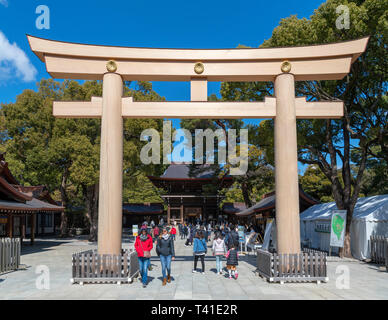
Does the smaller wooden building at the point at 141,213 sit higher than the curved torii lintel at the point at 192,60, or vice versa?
the curved torii lintel at the point at 192,60

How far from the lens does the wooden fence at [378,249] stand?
13336 millimetres

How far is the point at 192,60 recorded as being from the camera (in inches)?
436

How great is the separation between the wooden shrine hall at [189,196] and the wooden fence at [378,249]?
24.7m

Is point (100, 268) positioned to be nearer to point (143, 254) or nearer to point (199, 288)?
point (143, 254)

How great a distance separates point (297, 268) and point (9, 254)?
32.6 feet

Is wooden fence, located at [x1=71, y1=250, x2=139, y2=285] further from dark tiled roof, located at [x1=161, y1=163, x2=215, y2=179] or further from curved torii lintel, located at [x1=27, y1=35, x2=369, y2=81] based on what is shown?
dark tiled roof, located at [x1=161, y1=163, x2=215, y2=179]

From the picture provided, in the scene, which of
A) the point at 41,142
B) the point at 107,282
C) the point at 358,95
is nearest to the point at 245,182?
the point at 358,95

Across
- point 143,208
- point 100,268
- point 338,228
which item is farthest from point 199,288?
point 143,208

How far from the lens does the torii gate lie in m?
10.5

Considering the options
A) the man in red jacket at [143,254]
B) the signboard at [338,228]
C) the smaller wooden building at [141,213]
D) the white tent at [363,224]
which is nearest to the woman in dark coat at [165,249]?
the man in red jacket at [143,254]

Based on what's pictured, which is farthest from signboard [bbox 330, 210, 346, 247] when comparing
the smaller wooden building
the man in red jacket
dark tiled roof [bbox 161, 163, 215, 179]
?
the smaller wooden building

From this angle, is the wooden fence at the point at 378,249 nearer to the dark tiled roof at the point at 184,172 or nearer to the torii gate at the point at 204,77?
the torii gate at the point at 204,77

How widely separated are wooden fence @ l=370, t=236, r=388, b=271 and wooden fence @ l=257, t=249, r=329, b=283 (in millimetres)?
4872
